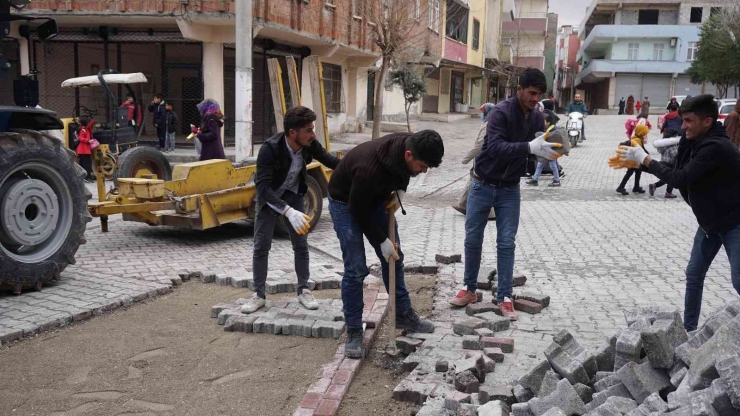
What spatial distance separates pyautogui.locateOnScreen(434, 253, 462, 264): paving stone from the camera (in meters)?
7.37

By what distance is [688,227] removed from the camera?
31.7 feet

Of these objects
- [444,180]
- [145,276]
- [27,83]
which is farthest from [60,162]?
[444,180]

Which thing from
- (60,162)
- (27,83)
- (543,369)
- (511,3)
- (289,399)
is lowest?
(289,399)

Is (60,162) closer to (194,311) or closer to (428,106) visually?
(194,311)

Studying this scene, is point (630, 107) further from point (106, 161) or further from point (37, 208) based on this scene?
point (37, 208)

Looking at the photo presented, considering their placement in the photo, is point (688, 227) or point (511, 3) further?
point (511, 3)

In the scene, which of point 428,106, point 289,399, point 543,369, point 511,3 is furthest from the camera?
point 511,3

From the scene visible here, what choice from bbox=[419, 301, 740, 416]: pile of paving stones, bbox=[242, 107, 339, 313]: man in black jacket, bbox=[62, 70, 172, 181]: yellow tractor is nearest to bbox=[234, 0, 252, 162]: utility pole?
bbox=[62, 70, 172, 181]: yellow tractor

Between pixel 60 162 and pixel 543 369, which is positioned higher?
pixel 60 162

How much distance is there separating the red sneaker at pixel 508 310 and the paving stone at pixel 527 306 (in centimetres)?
10

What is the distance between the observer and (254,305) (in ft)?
18.1

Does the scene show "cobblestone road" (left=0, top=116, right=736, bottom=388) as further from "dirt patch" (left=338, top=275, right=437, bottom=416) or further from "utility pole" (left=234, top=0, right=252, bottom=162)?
"utility pole" (left=234, top=0, right=252, bottom=162)

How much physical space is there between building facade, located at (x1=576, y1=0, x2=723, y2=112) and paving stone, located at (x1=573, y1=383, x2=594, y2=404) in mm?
49349

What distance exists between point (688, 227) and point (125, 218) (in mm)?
7842
